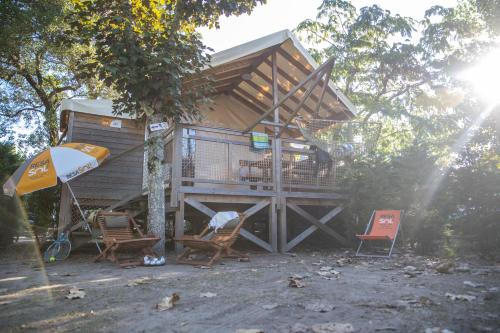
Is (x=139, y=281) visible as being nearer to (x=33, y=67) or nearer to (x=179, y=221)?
(x=179, y=221)

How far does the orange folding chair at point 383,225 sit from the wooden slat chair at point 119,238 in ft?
12.0

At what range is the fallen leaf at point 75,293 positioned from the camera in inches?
138

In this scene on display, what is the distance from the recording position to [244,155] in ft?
29.2

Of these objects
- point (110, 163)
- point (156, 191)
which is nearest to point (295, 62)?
point (156, 191)

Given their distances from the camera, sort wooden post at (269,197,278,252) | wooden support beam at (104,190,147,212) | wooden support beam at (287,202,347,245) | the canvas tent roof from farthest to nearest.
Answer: wooden support beam at (287,202,347,245), wooden support beam at (104,190,147,212), wooden post at (269,197,278,252), the canvas tent roof

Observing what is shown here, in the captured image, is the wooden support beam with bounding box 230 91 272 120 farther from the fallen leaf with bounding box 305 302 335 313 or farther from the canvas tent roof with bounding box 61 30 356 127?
the fallen leaf with bounding box 305 302 335 313

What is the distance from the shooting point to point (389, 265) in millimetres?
5492

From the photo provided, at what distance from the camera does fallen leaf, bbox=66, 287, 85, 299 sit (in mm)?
3511

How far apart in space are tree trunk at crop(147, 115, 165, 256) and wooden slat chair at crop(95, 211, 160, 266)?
23 cm

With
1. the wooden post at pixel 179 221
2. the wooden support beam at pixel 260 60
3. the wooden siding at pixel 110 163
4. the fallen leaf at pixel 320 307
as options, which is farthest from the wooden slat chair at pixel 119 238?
the wooden support beam at pixel 260 60

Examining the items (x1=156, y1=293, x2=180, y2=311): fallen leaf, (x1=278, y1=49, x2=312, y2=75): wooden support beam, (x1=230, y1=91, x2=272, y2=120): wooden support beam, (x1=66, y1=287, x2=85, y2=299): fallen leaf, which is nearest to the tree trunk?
(x1=66, y1=287, x2=85, y2=299): fallen leaf

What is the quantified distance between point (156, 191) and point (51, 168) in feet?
6.94

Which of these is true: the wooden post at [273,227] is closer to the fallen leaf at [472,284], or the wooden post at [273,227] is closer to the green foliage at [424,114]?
the green foliage at [424,114]

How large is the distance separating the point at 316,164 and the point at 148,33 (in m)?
4.61
